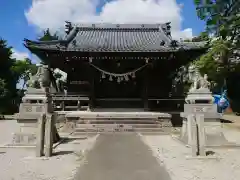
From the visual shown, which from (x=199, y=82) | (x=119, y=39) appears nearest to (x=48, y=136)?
(x=199, y=82)

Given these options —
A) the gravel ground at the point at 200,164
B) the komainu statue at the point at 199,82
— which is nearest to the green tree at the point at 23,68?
the komainu statue at the point at 199,82

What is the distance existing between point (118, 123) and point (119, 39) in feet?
29.9

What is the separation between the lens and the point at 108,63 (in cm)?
1998

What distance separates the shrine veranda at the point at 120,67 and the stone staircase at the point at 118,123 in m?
2.86

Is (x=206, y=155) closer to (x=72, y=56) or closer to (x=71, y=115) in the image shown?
(x=71, y=115)

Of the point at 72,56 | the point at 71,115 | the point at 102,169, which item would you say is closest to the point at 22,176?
the point at 102,169

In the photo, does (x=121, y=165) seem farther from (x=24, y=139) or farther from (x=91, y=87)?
(x=91, y=87)

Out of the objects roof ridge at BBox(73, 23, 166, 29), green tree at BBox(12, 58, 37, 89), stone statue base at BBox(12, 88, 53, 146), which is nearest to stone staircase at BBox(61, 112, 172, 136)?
stone statue base at BBox(12, 88, 53, 146)

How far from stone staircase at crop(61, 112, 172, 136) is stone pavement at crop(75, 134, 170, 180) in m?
5.11

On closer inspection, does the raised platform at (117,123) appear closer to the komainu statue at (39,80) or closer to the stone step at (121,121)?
the stone step at (121,121)

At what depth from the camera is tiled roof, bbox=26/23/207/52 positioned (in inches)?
696

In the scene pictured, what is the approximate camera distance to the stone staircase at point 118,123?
1485 centimetres

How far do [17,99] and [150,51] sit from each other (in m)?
25.1

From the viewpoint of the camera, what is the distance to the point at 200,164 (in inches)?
285
